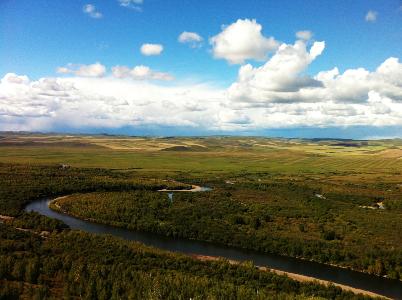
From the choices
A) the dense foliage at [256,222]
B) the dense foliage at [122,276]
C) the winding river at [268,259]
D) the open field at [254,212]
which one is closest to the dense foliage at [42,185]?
the open field at [254,212]

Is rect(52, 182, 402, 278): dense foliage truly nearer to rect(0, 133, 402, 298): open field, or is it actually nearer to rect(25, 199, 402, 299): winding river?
rect(0, 133, 402, 298): open field

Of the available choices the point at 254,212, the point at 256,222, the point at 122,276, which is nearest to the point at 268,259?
the point at 256,222

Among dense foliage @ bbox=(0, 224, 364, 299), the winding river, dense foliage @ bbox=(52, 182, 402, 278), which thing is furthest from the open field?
dense foliage @ bbox=(0, 224, 364, 299)

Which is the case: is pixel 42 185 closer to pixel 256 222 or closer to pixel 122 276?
pixel 256 222

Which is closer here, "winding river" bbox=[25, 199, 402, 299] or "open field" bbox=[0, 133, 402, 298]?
"winding river" bbox=[25, 199, 402, 299]

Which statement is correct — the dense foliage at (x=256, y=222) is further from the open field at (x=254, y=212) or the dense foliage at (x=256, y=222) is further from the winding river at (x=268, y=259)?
the winding river at (x=268, y=259)

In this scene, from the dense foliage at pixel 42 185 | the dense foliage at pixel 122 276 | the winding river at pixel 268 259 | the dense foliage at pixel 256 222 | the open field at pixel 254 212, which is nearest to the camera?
the dense foliage at pixel 122 276

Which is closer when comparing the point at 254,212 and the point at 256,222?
the point at 256,222

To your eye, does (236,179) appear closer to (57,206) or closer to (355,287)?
(57,206)
